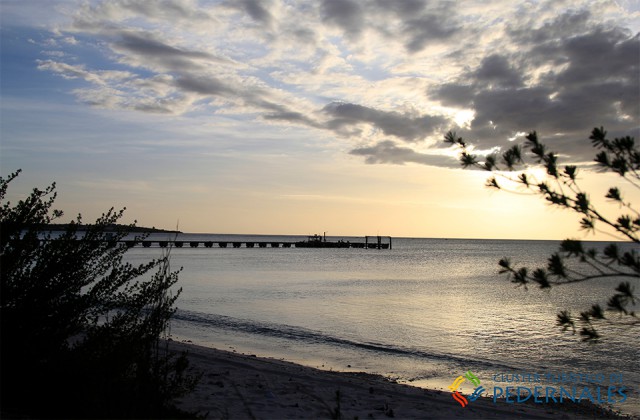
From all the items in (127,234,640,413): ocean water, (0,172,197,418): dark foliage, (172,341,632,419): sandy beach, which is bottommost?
(127,234,640,413): ocean water

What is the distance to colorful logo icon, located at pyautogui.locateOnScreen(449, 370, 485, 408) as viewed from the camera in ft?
32.0

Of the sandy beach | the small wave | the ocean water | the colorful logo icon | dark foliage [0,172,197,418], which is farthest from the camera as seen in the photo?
the small wave

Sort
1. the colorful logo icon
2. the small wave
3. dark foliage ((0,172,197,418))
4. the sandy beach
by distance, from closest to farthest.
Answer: dark foliage ((0,172,197,418)), the sandy beach, the colorful logo icon, the small wave

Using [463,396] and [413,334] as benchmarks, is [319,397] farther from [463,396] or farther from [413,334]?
[413,334]

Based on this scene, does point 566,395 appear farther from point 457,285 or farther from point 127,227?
point 457,285

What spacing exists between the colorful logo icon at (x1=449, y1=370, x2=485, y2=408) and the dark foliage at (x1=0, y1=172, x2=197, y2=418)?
579 centimetres

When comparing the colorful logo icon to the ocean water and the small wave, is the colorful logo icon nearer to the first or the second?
the ocean water

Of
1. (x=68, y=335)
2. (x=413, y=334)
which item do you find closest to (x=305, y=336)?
(x=413, y=334)

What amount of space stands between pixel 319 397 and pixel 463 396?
11.3 ft

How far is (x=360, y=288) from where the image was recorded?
35.3 m

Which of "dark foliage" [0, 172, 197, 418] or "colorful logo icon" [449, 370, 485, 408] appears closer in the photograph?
"dark foliage" [0, 172, 197, 418]

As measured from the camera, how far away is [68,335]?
251 inches

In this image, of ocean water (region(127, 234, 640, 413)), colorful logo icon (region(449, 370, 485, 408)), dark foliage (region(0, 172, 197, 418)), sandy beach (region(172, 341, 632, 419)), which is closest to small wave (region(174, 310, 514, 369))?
ocean water (region(127, 234, 640, 413))

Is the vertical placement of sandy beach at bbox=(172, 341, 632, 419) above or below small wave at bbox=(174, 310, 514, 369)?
above
